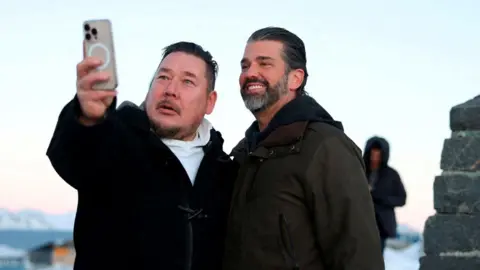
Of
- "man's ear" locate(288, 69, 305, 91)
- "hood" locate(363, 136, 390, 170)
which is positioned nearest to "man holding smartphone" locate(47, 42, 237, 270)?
"man's ear" locate(288, 69, 305, 91)

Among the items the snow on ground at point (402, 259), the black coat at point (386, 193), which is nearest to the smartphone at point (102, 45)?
the black coat at point (386, 193)

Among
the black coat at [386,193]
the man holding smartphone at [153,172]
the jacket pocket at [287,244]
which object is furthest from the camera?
the black coat at [386,193]

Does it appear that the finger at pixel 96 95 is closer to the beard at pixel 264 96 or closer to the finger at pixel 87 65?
the finger at pixel 87 65

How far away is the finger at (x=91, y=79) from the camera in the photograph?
2.43 meters

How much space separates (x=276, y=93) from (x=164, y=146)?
2.15ft

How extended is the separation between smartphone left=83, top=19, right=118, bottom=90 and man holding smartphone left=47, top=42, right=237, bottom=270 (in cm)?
7

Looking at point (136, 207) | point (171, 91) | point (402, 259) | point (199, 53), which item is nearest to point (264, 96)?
point (199, 53)

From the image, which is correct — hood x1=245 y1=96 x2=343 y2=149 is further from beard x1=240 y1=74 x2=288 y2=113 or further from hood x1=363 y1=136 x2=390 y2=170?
hood x1=363 y1=136 x2=390 y2=170

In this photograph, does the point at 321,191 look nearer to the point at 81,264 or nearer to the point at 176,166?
the point at 176,166

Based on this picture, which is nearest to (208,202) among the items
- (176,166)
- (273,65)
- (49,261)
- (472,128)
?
(176,166)

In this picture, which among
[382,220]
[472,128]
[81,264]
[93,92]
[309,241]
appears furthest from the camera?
[382,220]

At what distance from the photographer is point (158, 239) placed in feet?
9.62

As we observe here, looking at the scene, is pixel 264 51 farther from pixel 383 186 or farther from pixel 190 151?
Result: pixel 383 186

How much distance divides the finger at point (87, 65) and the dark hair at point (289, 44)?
1189 mm
